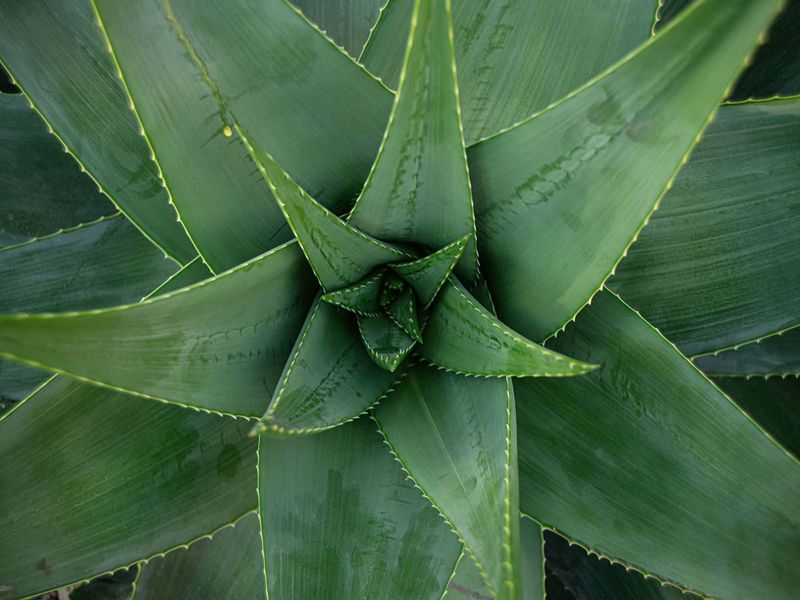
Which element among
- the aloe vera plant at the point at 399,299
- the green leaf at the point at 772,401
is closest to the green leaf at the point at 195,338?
the aloe vera plant at the point at 399,299

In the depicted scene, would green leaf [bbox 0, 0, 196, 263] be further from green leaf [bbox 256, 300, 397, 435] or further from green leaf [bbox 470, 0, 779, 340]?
green leaf [bbox 470, 0, 779, 340]

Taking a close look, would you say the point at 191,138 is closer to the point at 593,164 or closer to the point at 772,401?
the point at 593,164

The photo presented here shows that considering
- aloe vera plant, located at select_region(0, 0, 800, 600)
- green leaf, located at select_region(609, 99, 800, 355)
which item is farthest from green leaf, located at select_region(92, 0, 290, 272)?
green leaf, located at select_region(609, 99, 800, 355)

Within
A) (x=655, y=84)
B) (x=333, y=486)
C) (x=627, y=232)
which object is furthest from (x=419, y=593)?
(x=655, y=84)

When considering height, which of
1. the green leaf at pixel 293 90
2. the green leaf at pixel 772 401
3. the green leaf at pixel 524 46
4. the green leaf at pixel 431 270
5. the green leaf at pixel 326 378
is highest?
the green leaf at pixel 524 46

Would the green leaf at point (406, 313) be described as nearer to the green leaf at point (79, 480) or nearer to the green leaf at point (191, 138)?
the green leaf at point (191, 138)

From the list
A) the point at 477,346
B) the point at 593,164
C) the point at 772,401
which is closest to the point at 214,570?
the point at 477,346
